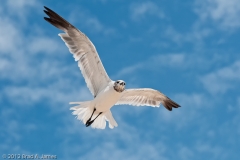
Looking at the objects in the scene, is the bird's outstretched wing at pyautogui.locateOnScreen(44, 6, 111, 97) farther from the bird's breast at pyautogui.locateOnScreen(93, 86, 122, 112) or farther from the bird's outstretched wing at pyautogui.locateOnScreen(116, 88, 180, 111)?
the bird's outstretched wing at pyautogui.locateOnScreen(116, 88, 180, 111)

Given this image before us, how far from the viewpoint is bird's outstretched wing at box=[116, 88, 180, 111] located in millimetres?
15656

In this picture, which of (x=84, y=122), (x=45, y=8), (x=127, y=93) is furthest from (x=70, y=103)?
(x=45, y=8)

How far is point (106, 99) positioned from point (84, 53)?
1385 millimetres

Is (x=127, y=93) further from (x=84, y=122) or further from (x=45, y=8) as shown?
(x=45, y=8)

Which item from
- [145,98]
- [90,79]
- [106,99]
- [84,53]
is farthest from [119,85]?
[145,98]

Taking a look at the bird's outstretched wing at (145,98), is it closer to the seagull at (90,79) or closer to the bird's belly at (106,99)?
the seagull at (90,79)

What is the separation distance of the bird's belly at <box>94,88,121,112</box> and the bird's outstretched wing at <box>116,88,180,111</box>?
0.74m

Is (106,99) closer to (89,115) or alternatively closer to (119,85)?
(119,85)

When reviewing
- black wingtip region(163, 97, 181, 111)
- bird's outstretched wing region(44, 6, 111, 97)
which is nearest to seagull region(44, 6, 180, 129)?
bird's outstretched wing region(44, 6, 111, 97)

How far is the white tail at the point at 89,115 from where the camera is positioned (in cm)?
1502

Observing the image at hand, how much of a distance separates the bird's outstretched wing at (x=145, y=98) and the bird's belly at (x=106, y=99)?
0.74 m

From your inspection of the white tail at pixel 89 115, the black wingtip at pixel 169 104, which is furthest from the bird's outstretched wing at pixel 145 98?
the white tail at pixel 89 115

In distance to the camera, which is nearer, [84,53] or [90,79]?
[84,53]

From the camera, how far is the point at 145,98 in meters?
16.2
